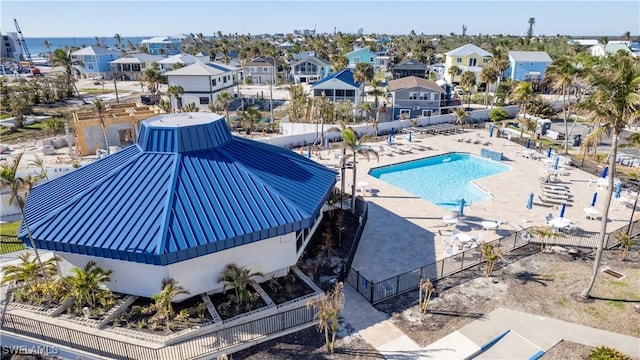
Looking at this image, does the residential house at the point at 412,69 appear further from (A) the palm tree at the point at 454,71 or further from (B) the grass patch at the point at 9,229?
(B) the grass patch at the point at 9,229

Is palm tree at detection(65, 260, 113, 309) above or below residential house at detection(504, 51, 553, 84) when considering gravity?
below

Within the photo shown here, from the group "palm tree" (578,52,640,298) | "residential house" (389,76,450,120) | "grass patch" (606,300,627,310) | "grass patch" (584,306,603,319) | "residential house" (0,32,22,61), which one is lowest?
"grass patch" (584,306,603,319)

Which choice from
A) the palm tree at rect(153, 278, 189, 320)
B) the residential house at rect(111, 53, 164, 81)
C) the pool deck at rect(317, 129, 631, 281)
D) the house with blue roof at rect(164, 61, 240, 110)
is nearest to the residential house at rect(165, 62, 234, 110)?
the house with blue roof at rect(164, 61, 240, 110)

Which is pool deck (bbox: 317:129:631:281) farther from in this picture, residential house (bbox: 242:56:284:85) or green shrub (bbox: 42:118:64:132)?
residential house (bbox: 242:56:284:85)

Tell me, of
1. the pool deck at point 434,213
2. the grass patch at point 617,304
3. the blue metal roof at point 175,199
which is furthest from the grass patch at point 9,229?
the grass patch at point 617,304

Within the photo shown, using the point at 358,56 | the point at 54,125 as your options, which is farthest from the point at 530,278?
the point at 358,56

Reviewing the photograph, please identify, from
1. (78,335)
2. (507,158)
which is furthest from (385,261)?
(507,158)
